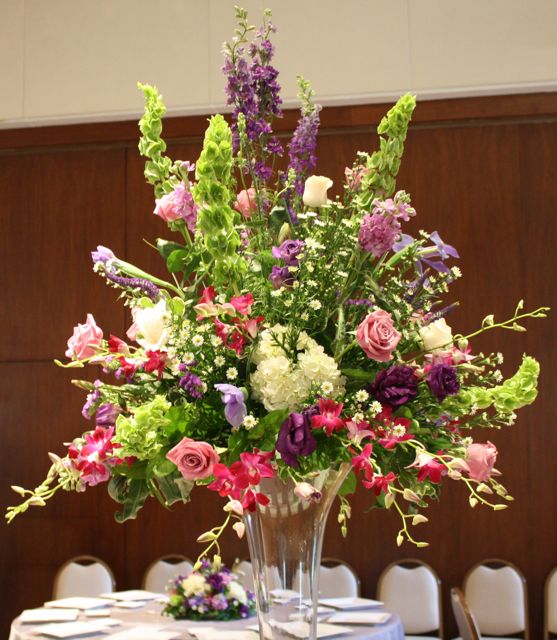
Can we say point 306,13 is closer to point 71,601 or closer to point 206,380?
point 71,601

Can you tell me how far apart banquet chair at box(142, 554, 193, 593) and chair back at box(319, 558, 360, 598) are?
34.2 inches

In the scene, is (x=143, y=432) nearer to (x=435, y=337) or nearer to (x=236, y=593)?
(x=435, y=337)

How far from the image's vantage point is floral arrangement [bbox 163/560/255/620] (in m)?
4.07

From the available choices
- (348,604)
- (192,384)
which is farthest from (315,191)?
(348,604)

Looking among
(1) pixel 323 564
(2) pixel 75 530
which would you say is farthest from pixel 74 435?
(1) pixel 323 564

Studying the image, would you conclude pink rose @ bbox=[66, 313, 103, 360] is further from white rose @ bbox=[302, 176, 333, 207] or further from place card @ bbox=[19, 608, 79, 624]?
place card @ bbox=[19, 608, 79, 624]

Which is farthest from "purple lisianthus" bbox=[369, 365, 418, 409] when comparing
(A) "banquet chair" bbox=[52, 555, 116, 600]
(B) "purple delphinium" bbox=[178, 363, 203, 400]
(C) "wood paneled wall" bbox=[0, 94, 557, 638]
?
(C) "wood paneled wall" bbox=[0, 94, 557, 638]

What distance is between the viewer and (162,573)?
6223 millimetres

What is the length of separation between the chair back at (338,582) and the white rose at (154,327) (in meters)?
4.66

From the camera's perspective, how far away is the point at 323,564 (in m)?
6.37

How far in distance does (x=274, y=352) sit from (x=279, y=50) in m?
5.57

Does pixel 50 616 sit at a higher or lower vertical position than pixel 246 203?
lower

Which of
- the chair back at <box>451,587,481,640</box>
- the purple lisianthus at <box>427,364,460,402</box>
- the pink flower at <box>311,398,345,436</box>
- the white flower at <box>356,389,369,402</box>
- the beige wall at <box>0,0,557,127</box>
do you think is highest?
the beige wall at <box>0,0,557,127</box>

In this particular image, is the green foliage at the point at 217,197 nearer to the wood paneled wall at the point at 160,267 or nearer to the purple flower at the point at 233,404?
the purple flower at the point at 233,404
